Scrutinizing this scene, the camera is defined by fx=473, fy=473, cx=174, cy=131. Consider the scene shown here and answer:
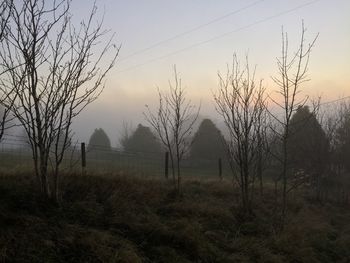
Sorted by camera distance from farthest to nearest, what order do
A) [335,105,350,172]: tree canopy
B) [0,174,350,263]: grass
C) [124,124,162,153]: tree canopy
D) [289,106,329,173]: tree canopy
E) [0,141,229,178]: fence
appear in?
[124,124,162,153]: tree canopy
[335,105,350,172]: tree canopy
[289,106,329,173]: tree canopy
[0,141,229,178]: fence
[0,174,350,263]: grass

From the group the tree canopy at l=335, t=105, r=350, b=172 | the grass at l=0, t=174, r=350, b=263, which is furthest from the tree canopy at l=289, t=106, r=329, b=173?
the grass at l=0, t=174, r=350, b=263

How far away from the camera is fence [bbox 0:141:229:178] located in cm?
1063

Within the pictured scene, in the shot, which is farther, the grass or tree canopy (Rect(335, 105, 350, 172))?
tree canopy (Rect(335, 105, 350, 172))

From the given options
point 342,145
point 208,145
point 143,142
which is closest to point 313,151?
point 342,145

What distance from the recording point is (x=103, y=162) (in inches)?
684

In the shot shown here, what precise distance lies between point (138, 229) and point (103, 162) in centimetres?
1029

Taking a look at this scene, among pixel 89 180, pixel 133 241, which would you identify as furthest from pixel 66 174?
pixel 133 241

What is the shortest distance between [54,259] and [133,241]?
1519mm

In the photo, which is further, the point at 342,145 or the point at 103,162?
the point at 342,145

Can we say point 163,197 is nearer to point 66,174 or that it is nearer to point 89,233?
point 66,174

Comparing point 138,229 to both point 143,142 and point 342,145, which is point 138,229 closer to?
point 342,145

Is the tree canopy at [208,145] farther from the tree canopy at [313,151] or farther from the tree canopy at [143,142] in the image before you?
the tree canopy at [313,151]

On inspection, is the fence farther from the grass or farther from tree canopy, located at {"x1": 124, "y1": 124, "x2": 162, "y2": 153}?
tree canopy, located at {"x1": 124, "y1": 124, "x2": 162, "y2": 153}

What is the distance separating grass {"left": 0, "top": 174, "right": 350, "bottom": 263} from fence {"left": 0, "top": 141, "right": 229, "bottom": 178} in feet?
3.14
